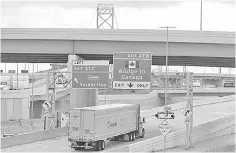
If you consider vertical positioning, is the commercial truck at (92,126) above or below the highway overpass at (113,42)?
below

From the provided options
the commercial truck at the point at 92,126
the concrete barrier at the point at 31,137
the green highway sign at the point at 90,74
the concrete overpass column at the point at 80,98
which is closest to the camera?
the commercial truck at the point at 92,126

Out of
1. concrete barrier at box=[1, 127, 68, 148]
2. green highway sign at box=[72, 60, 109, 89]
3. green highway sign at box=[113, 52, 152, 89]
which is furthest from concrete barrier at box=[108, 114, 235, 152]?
concrete barrier at box=[1, 127, 68, 148]

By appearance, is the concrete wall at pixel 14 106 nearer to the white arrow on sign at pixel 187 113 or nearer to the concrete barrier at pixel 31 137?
the concrete barrier at pixel 31 137

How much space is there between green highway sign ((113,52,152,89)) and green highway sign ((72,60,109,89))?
92 centimetres

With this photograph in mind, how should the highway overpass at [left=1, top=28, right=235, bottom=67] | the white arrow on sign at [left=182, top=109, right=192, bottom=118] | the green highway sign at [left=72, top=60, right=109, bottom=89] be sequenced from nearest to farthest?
the white arrow on sign at [left=182, top=109, right=192, bottom=118], the green highway sign at [left=72, top=60, right=109, bottom=89], the highway overpass at [left=1, top=28, right=235, bottom=67]

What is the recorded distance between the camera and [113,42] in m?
37.8

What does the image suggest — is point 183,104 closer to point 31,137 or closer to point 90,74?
point 90,74

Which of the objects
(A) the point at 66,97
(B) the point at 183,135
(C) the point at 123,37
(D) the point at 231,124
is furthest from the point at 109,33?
(A) the point at 66,97

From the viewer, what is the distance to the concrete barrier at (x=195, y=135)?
25203mm

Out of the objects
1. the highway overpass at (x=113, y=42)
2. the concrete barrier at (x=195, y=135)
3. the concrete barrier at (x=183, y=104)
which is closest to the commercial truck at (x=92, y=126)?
the concrete barrier at (x=195, y=135)

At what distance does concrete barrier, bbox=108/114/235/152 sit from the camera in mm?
25203

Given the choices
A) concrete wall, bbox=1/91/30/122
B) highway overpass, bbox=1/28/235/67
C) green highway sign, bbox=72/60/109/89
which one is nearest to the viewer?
green highway sign, bbox=72/60/109/89

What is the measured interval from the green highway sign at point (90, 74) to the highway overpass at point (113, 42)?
396 centimetres

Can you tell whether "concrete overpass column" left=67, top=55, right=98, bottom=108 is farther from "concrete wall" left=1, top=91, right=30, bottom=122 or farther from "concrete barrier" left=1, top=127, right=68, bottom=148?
"concrete wall" left=1, top=91, right=30, bottom=122
